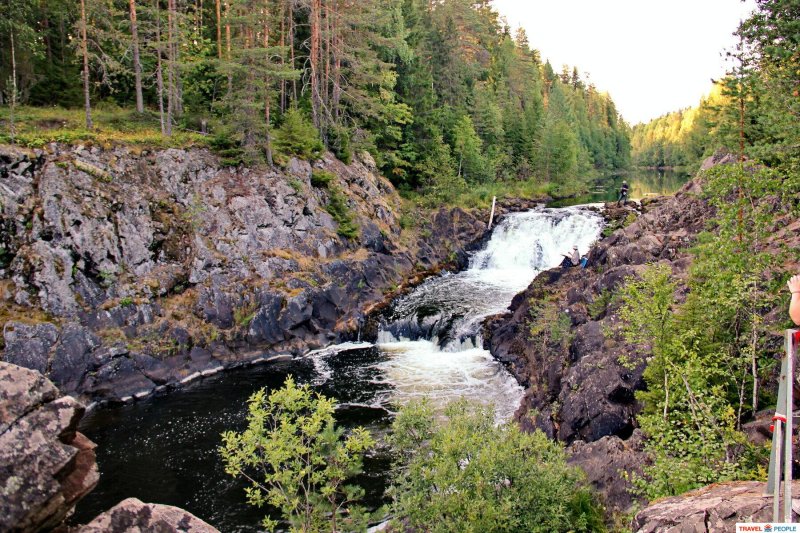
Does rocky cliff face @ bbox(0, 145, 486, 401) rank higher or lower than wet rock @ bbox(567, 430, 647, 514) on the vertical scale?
higher

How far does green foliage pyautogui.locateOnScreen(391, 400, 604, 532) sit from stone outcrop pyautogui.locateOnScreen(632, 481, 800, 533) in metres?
1.45

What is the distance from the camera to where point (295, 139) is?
3016cm

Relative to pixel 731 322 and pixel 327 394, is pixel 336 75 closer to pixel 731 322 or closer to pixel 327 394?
pixel 327 394

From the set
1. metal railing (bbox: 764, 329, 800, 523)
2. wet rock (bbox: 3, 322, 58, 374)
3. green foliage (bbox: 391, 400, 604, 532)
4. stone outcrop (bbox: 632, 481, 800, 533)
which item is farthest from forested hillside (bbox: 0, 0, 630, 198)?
metal railing (bbox: 764, 329, 800, 523)

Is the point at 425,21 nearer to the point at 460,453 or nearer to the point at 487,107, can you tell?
the point at 487,107

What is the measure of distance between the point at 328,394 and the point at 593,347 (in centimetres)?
953

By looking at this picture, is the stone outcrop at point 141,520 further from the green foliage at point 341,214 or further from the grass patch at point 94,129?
the green foliage at point 341,214

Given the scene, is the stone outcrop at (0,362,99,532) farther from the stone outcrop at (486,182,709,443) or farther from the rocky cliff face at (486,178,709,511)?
the stone outcrop at (486,182,709,443)

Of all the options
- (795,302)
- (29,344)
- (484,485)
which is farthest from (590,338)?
(29,344)

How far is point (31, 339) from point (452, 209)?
26.5m

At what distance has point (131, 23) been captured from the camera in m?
25.3

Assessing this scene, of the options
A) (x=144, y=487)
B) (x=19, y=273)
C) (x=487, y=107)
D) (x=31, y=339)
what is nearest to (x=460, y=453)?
(x=144, y=487)

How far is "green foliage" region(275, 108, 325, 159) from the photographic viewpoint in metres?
29.5

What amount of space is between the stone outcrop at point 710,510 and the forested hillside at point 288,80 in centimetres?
2468
